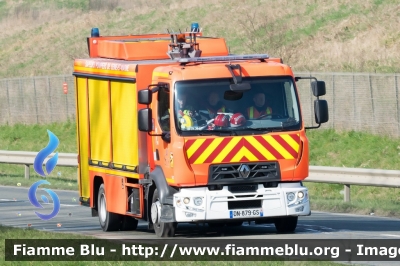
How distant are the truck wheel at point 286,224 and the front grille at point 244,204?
0.90m

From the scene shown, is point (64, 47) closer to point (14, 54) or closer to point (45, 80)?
point (14, 54)

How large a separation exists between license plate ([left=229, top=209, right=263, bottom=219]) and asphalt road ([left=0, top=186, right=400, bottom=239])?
1.30ft

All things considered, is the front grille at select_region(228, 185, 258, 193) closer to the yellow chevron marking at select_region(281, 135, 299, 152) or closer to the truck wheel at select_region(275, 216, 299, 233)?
A: the yellow chevron marking at select_region(281, 135, 299, 152)

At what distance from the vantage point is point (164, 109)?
51.4ft

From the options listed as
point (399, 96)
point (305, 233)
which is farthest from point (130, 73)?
point (399, 96)

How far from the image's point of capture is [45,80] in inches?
1768

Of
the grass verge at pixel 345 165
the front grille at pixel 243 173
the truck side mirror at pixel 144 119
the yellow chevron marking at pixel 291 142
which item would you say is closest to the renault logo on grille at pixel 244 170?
the front grille at pixel 243 173

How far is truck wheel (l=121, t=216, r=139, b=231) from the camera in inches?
710

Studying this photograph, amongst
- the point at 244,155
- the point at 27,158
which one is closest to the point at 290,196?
the point at 244,155

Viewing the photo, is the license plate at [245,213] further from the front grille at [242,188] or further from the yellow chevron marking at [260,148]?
the yellow chevron marking at [260,148]

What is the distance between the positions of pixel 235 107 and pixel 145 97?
1.28m

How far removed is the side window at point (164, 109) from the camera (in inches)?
613

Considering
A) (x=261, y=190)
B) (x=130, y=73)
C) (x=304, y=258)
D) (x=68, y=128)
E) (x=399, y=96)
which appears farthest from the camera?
(x=68, y=128)

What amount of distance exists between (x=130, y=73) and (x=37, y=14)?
5562cm
